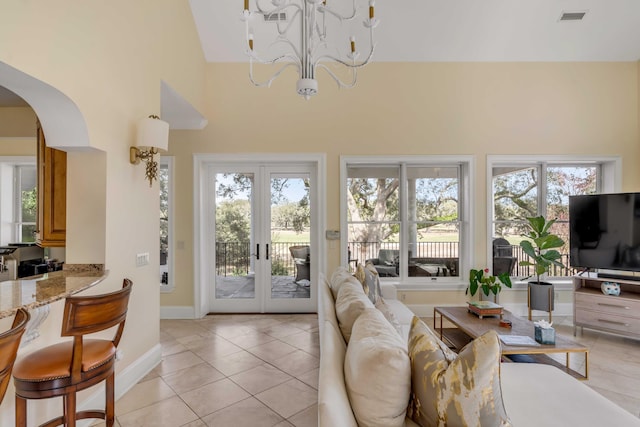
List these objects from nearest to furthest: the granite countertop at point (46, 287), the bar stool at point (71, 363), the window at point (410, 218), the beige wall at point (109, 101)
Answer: the granite countertop at point (46, 287) < the bar stool at point (71, 363) < the beige wall at point (109, 101) < the window at point (410, 218)

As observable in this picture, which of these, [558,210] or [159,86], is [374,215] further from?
[159,86]

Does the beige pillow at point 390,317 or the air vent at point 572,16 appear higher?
the air vent at point 572,16

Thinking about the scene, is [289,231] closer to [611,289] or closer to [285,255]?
[285,255]

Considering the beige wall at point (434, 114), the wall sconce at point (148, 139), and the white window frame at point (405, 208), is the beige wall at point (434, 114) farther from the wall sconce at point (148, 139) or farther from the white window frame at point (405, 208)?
the wall sconce at point (148, 139)

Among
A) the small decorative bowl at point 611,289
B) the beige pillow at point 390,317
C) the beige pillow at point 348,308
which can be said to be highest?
the beige pillow at point 348,308

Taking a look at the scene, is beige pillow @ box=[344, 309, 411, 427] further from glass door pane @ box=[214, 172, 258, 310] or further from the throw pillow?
glass door pane @ box=[214, 172, 258, 310]

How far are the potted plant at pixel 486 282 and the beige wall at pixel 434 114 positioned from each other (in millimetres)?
1555

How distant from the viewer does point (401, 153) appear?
14.5 ft

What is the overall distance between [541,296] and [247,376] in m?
3.71

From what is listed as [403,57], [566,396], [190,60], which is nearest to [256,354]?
[566,396]

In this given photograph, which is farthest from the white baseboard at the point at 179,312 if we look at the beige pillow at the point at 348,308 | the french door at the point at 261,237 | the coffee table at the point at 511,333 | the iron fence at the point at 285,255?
the coffee table at the point at 511,333

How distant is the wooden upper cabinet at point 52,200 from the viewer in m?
2.50

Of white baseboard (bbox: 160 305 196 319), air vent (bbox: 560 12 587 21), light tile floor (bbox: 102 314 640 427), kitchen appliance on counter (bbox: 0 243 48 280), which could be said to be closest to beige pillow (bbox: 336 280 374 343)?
light tile floor (bbox: 102 314 640 427)

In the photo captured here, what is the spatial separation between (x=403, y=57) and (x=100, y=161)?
3871 mm
